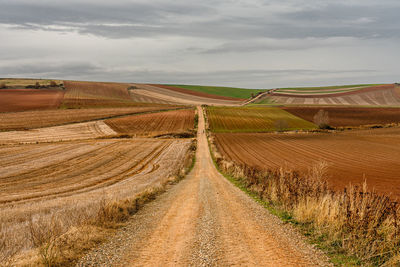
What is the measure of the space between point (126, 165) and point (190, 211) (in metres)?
24.9

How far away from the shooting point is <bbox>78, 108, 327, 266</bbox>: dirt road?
734cm

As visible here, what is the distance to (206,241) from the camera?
871 centimetres

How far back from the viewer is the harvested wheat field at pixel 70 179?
40.9 ft

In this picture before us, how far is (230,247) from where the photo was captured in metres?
8.15

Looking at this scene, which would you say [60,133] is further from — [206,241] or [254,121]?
[206,241]

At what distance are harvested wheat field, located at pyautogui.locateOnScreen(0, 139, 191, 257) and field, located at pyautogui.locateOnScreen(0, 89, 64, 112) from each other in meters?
63.7

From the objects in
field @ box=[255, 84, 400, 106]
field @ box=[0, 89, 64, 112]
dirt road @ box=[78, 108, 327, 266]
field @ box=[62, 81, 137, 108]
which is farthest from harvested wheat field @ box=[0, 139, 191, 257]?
field @ box=[255, 84, 400, 106]

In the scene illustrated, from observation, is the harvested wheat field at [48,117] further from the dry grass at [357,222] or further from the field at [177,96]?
the dry grass at [357,222]

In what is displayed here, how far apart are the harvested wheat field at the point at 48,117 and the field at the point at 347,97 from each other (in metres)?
90.5

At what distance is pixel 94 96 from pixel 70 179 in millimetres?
114759

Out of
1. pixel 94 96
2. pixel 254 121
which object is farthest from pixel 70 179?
pixel 94 96

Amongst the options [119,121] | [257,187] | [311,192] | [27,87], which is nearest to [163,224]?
[311,192]

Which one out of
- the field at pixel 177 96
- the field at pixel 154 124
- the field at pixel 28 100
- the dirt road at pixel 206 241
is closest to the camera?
the dirt road at pixel 206 241

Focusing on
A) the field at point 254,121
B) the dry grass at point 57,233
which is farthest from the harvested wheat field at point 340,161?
the field at point 254,121
